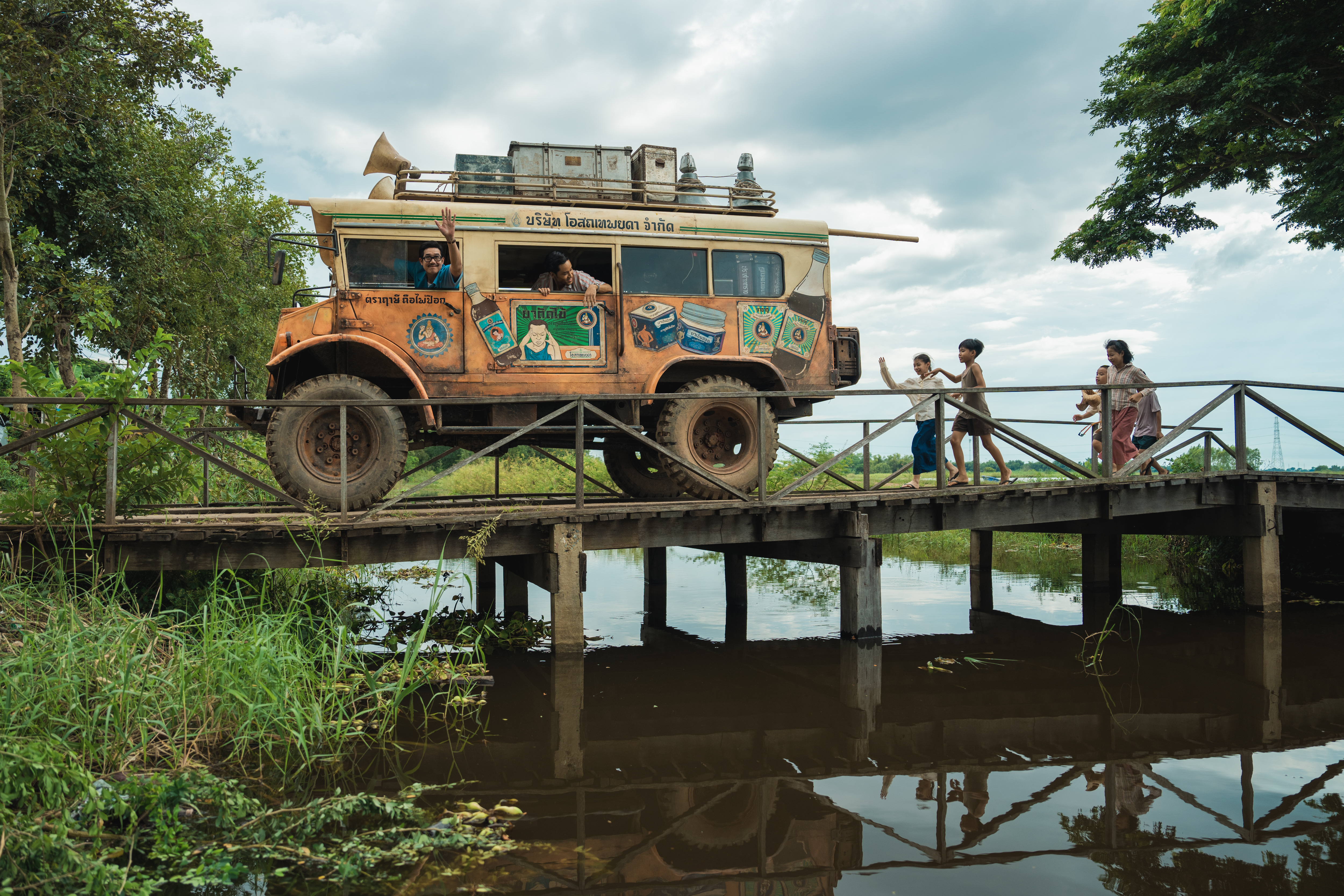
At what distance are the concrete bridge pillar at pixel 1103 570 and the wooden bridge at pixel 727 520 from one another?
2 cm

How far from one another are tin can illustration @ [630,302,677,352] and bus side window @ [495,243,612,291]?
47cm

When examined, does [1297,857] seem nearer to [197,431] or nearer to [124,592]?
[124,592]

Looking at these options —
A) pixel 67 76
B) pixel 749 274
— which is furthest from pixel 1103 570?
pixel 67 76

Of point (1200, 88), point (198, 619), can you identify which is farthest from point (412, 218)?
point (1200, 88)

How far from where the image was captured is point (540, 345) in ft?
28.2

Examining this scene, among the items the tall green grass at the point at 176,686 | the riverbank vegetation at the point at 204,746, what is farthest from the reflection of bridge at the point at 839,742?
the tall green grass at the point at 176,686

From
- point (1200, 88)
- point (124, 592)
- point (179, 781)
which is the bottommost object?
point (179, 781)

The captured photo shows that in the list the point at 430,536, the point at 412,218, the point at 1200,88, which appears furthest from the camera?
the point at 1200,88

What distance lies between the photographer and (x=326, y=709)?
568 centimetres

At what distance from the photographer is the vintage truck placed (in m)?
8.04

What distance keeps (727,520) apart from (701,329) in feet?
6.47

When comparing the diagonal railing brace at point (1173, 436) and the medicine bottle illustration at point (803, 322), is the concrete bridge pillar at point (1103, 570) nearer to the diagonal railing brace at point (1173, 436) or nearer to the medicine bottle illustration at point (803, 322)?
the diagonal railing brace at point (1173, 436)

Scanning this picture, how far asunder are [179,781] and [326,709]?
1492mm

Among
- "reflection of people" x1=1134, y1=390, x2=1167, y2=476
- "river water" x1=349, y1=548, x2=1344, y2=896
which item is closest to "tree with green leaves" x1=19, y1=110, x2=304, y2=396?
"river water" x1=349, y1=548, x2=1344, y2=896
